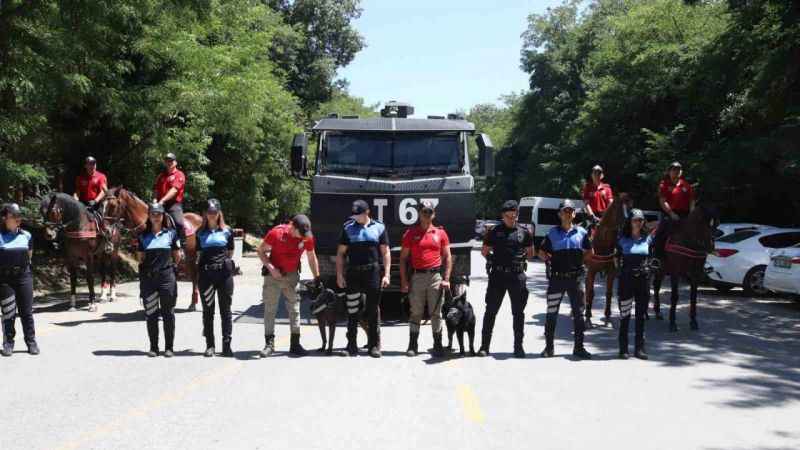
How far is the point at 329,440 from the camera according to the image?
6.36m

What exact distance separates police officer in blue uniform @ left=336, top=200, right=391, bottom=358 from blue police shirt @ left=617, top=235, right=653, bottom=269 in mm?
3119

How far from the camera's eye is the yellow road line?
711cm

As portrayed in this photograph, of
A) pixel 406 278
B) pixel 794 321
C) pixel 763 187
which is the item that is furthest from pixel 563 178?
pixel 406 278

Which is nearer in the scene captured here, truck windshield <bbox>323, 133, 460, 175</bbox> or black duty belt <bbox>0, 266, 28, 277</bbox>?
black duty belt <bbox>0, 266, 28, 277</bbox>

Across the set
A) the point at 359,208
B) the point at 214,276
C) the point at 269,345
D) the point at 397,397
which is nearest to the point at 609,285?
the point at 359,208

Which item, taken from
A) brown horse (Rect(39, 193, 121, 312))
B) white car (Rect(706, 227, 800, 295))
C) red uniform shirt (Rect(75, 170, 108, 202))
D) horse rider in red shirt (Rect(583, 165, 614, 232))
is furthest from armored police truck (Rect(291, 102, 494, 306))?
white car (Rect(706, 227, 800, 295))

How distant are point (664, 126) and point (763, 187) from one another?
11.1m

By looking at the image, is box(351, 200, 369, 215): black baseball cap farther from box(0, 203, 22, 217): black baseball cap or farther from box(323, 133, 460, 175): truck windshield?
box(0, 203, 22, 217): black baseball cap

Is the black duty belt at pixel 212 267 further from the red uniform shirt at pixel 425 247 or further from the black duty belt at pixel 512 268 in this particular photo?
the black duty belt at pixel 512 268

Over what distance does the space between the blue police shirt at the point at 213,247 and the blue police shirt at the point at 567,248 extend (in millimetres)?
4113

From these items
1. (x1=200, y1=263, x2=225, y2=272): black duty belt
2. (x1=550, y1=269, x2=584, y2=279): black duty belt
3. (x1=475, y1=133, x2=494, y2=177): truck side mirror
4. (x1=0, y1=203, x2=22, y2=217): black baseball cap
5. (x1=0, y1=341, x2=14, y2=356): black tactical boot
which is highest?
(x1=475, y1=133, x2=494, y2=177): truck side mirror

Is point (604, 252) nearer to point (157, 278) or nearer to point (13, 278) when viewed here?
point (157, 278)

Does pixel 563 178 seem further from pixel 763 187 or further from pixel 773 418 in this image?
pixel 773 418

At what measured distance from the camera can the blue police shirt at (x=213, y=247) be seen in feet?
33.3
